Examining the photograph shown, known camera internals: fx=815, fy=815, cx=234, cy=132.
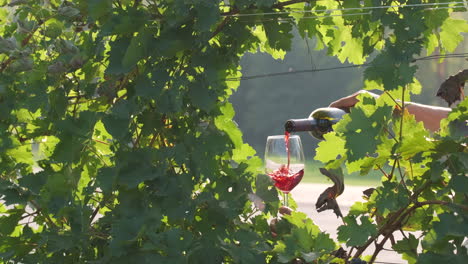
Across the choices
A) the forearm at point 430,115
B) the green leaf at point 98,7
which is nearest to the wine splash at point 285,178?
the forearm at point 430,115

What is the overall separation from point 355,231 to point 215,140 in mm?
393

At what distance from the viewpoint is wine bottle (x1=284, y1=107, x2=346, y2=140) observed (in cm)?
233

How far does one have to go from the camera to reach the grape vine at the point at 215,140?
1632mm

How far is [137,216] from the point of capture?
72.7 inches

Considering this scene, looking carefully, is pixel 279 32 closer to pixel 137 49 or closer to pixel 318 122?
pixel 137 49

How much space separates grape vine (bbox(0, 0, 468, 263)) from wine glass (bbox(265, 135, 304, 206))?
0.20m

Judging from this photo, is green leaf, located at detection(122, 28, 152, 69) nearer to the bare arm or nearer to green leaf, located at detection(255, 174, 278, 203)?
green leaf, located at detection(255, 174, 278, 203)

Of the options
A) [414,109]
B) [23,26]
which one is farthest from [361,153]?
[23,26]

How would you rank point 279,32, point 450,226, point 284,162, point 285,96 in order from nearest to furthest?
point 450,226 < point 279,32 < point 284,162 < point 285,96

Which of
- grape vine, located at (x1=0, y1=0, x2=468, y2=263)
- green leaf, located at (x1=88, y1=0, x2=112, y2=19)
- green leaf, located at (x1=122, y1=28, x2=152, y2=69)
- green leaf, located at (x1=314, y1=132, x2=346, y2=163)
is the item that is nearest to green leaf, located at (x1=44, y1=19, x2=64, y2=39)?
grape vine, located at (x1=0, y1=0, x2=468, y2=263)

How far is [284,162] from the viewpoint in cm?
236

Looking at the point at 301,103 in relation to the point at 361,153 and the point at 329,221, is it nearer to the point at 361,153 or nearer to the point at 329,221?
the point at 329,221

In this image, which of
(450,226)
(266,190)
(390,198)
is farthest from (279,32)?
(450,226)

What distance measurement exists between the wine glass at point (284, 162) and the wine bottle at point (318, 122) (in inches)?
2.5
